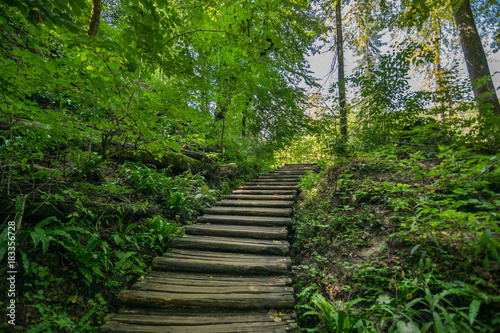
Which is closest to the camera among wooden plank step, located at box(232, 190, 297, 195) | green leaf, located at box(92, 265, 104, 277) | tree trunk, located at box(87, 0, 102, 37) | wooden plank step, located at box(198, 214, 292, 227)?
green leaf, located at box(92, 265, 104, 277)

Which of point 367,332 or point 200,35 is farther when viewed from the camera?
point 200,35

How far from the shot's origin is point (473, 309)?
56.7 inches

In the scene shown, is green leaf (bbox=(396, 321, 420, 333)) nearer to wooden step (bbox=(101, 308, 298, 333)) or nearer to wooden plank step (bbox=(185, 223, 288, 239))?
wooden step (bbox=(101, 308, 298, 333))

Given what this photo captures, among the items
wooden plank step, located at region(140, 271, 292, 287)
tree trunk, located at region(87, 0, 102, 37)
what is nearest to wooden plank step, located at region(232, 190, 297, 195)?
wooden plank step, located at region(140, 271, 292, 287)

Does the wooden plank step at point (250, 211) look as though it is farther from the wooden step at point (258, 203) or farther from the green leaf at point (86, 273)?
the green leaf at point (86, 273)

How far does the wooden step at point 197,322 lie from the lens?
1.91 meters

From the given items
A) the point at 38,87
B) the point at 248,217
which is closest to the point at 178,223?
the point at 248,217

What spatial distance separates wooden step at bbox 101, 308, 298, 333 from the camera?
191 centimetres

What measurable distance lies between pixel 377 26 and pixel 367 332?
9844mm

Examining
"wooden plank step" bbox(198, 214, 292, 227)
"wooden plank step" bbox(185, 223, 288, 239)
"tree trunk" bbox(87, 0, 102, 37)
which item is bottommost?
"wooden plank step" bbox(185, 223, 288, 239)

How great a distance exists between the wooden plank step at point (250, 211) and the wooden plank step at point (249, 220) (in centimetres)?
15

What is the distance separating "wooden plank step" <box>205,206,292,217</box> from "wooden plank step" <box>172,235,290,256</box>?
1006 millimetres

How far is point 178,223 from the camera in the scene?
399 cm

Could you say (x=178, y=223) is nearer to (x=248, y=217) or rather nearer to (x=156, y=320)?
(x=248, y=217)
